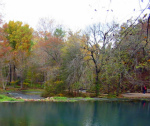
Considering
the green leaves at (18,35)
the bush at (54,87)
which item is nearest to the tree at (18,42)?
the green leaves at (18,35)

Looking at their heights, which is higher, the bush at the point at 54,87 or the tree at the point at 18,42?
the tree at the point at 18,42

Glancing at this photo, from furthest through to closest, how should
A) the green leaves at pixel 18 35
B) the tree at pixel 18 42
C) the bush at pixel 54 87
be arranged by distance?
the green leaves at pixel 18 35 < the tree at pixel 18 42 < the bush at pixel 54 87

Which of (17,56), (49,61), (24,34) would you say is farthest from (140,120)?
(24,34)

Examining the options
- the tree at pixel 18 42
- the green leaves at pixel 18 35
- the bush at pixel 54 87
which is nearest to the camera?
the bush at pixel 54 87

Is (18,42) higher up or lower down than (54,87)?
higher up

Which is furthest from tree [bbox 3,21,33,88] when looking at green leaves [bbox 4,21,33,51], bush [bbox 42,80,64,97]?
bush [bbox 42,80,64,97]

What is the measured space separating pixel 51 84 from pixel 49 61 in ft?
15.6

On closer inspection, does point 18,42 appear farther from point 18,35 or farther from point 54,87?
point 54,87

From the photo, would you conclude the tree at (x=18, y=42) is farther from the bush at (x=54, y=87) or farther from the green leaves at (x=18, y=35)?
the bush at (x=54, y=87)

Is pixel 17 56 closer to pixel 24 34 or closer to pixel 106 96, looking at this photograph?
pixel 24 34

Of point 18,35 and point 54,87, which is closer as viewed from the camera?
point 54,87

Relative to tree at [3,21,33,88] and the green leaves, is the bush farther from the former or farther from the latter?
the green leaves

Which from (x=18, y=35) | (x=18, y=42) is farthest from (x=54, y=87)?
(x=18, y=35)

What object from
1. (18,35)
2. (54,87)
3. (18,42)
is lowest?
(54,87)
